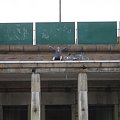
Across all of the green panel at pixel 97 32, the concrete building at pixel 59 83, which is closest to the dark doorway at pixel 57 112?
the concrete building at pixel 59 83

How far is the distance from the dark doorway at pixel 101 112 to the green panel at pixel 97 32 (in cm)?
530

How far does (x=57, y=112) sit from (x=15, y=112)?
10.4ft

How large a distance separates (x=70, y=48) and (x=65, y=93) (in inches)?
158

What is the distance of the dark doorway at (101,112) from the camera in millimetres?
33656

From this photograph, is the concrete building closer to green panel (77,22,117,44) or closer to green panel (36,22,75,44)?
green panel (77,22,117,44)

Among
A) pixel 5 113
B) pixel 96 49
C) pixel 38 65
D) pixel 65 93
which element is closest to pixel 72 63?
pixel 38 65

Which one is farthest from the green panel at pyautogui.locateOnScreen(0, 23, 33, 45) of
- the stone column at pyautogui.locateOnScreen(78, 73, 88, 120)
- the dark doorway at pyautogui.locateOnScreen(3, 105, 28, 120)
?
the stone column at pyautogui.locateOnScreen(78, 73, 88, 120)

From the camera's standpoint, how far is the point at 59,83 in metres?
33.1

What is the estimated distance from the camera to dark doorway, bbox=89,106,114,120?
110 ft

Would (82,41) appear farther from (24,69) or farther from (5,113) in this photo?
(5,113)

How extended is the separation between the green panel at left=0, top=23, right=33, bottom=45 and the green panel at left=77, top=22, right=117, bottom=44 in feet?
11.7

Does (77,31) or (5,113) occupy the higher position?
(77,31)

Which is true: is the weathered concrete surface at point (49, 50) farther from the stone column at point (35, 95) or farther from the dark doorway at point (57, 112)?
the dark doorway at point (57, 112)

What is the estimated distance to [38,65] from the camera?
27672mm
